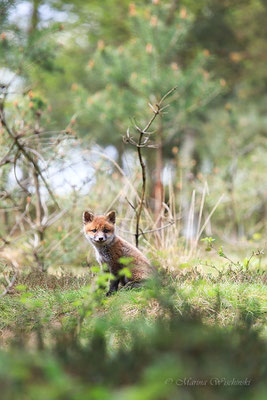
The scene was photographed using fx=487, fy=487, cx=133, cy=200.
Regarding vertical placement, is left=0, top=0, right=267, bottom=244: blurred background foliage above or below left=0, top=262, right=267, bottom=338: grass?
above

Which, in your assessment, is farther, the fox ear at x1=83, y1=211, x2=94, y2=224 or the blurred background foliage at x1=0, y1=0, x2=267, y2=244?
the blurred background foliage at x1=0, y1=0, x2=267, y2=244

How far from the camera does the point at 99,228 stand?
6270 millimetres

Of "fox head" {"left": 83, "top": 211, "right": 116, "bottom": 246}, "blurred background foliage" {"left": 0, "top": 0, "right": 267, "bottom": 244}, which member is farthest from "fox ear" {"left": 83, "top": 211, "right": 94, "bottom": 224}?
"blurred background foliage" {"left": 0, "top": 0, "right": 267, "bottom": 244}

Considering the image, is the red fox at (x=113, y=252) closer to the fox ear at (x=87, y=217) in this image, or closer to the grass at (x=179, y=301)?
the fox ear at (x=87, y=217)

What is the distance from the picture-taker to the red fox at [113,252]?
6217mm

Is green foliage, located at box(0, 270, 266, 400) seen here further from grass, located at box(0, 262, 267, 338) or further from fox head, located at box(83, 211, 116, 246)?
fox head, located at box(83, 211, 116, 246)

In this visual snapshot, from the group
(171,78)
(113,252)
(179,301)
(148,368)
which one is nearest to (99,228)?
(113,252)

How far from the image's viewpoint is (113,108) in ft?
49.5

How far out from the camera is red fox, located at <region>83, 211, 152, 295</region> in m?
6.22

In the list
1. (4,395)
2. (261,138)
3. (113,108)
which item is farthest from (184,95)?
(4,395)

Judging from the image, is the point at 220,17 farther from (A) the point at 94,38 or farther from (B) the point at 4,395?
(B) the point at 4,395

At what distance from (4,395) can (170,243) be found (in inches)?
253

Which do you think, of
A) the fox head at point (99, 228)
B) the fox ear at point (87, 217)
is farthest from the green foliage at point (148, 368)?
the fox ear at point (87, 217)

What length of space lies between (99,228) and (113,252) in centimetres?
36
